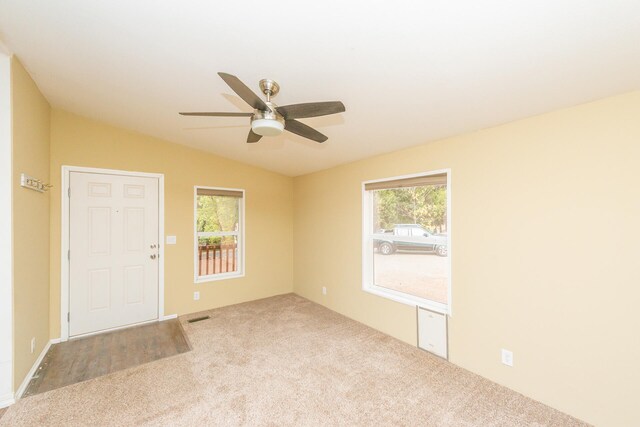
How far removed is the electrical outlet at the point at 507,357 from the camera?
7.64 ft

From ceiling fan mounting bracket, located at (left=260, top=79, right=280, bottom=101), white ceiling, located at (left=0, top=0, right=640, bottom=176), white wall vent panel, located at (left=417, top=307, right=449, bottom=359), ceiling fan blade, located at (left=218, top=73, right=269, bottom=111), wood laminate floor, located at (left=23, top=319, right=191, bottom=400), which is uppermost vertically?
white ceiling, located at (left=0, top=0, right=640, bottom=176)

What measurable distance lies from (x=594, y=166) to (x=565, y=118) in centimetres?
40

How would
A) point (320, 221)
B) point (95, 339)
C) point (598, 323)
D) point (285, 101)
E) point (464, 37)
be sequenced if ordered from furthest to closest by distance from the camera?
point (320, 221), point (95, 339), point (285, 101), point (598, 323), point (464, 37)

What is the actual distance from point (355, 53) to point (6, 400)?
11.6ft

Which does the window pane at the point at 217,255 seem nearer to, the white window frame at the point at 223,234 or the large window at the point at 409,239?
the white window frame at the point at 223,234

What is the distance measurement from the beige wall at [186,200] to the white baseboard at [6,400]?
49.0 inches

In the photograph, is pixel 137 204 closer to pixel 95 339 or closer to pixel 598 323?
pixel 95 339

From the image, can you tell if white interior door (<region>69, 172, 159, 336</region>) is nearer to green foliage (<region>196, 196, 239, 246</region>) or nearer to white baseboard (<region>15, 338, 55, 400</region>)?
white baseboard (<region>15, 338, 55, 400</region>)

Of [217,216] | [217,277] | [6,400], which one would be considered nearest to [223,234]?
[217,216]

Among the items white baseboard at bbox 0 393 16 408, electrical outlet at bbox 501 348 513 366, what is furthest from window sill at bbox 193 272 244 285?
electrical outlet at bbox 501 348 513 366

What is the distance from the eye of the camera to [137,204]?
3.73 meters

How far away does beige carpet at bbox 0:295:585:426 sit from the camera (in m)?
2.01

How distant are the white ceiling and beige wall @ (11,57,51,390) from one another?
276 millimetres

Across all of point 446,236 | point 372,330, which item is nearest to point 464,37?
point 446,236
